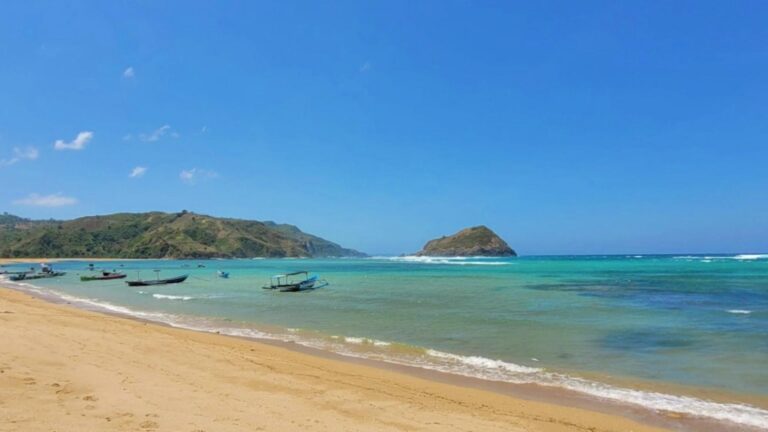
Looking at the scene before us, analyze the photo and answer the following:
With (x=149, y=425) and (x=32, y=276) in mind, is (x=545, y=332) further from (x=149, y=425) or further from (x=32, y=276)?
(x=32, y=276)

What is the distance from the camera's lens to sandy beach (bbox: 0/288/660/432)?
6.43m

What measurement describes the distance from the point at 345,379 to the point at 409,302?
18.3 metres

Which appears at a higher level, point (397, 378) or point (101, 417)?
point (101, 417)

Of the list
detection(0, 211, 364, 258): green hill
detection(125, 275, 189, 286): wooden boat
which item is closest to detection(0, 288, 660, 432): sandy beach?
detection(125, 275, 189, 286): wooden boat

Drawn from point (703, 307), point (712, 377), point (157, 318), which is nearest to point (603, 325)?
point (712, 377)

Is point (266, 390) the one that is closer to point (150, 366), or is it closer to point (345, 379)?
point (345, 379)

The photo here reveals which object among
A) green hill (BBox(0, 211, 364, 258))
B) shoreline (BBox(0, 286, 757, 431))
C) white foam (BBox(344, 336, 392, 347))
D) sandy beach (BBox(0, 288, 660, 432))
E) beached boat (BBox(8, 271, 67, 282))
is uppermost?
green hill (BBox(0, 211, 364, 258))

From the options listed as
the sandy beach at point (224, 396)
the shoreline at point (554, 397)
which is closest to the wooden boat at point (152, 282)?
the sandy beach at point (224, 396)

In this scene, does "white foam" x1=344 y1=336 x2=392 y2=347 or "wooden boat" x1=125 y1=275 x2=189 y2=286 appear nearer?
"white foam" x1=344 y1=336 x2=392 y2=347

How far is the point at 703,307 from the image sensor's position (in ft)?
79.1

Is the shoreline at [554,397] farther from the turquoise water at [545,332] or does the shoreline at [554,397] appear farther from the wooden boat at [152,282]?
the wooden boat at [152,282]

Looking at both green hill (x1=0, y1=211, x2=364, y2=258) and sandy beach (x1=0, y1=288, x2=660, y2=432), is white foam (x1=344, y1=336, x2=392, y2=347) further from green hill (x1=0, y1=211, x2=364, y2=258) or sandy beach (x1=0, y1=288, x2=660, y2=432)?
green hill (x1=0, y1=211, x2=364, y2=258)

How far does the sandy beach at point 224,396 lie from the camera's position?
21.1ft

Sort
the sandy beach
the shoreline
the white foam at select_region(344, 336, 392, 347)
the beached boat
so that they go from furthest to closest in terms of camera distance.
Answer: the beached boat → the white foam at select_region(344, 336, 392, 347) → the shoreline → the sandy beach
